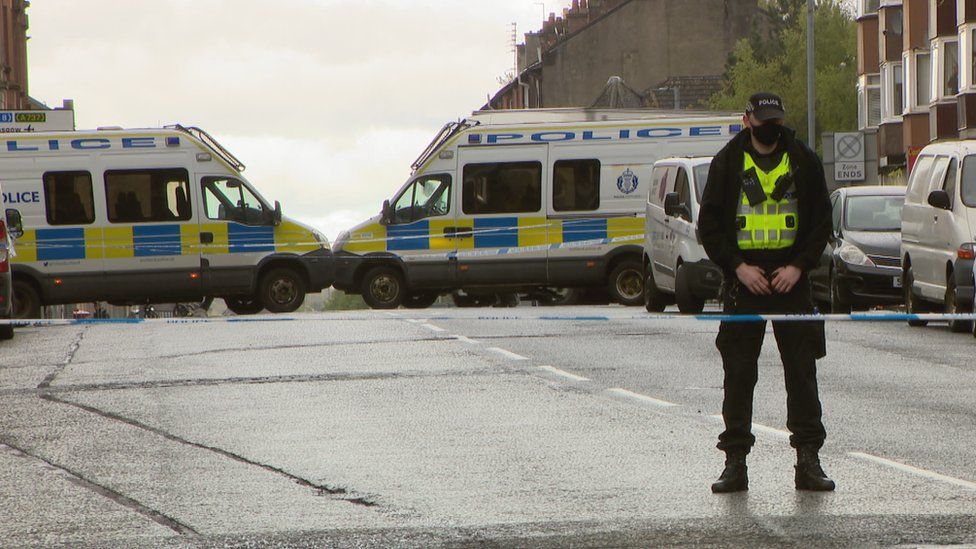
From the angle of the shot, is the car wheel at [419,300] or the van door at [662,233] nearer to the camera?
the van door at [662,233]

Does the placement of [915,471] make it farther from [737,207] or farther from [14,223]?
[14,223]

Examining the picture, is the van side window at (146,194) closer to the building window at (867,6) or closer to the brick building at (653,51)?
the building window at (867,6)

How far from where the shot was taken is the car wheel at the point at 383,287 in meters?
28.7

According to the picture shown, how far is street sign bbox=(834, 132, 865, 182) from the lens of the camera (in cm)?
3762

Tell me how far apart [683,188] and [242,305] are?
8.96m

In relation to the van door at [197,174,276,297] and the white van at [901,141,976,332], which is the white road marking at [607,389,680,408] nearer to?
the white van at [901,141,976,332]

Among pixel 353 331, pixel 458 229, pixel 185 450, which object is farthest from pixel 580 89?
pixel 185 450

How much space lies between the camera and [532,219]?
28172 millimetres

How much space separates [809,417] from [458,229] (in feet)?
67.0

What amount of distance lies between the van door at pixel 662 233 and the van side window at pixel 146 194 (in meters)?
7.27

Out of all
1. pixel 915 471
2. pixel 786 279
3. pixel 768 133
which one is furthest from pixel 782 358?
pixel 915 471

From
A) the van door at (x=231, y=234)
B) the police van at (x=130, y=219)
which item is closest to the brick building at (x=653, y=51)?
the van door at (x=231, y=234)

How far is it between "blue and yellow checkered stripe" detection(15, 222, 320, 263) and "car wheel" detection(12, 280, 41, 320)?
361 mm

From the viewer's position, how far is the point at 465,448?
9.81 meters
